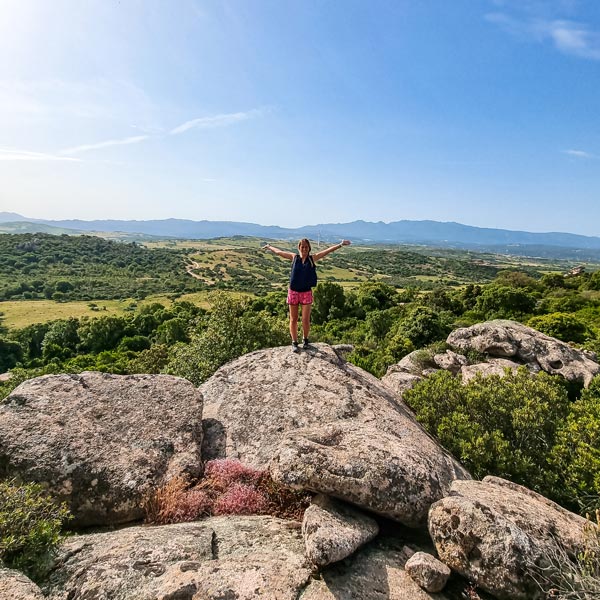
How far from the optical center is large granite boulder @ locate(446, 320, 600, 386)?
2595 cm

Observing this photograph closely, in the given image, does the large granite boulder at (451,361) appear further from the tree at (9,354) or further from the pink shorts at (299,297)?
the tree at (9,354)

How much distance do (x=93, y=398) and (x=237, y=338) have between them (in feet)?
35.9

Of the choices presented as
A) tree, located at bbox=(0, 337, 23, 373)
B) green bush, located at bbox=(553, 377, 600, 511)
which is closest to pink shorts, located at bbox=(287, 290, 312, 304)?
green bush, located at bbox=(553, 377, 600, 511)

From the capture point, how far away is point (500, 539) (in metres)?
6.39

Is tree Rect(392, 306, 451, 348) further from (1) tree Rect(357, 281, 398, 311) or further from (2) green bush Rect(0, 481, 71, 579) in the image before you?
(2) green bush Rect(0, 481, 71, 579)

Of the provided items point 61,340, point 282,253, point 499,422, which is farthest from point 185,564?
point 61,340

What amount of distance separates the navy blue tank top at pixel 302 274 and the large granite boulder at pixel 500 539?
8.03 metres

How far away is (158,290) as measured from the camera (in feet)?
546

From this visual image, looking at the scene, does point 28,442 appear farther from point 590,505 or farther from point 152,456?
point 590,505

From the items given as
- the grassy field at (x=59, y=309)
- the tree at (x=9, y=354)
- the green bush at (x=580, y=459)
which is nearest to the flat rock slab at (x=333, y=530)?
the green bush at (x=580, y=459)

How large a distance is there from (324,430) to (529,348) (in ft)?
82.7

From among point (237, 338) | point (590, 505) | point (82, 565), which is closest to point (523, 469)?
point (590, 505)

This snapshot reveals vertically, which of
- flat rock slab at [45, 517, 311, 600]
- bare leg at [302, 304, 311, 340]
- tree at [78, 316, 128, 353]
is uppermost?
bare leg at [302, 304, 311, 340]

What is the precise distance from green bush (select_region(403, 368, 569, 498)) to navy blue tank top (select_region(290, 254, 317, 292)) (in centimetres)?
654
